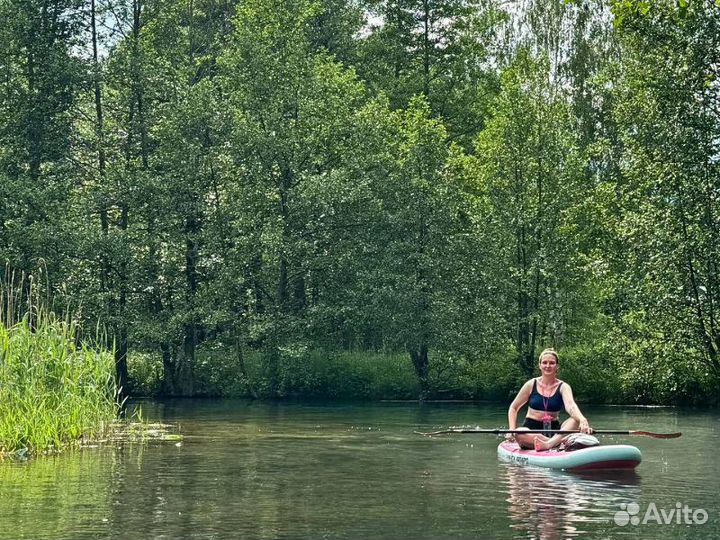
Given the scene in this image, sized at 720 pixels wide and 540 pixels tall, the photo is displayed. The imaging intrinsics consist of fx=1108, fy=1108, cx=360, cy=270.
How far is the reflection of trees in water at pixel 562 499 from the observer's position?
1112 centimetres

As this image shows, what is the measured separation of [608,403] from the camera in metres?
35.0

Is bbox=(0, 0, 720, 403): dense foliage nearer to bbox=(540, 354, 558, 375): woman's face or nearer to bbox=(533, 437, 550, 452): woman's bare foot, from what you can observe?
bbox=(533, 437, 550, 452): woman's bare foot

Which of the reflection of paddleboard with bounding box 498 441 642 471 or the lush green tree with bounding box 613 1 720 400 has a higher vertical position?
the lush green tree with bounding box 613 1 720 400

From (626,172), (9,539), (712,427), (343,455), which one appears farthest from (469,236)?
(9,539)

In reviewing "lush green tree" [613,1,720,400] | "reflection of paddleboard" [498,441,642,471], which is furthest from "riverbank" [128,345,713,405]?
"reflection of paddleboard" [498,441,642,471]

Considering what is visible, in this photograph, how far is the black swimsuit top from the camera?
1753cm

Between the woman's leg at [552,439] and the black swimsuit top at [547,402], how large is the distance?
0.30 m

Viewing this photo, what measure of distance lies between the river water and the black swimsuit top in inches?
44.3

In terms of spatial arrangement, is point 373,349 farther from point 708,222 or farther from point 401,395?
point 708,222

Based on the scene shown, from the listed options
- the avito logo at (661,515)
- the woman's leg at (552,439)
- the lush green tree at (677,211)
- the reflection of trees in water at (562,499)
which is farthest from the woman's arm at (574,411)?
the lush green tree at (677,211)

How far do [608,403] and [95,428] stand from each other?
19846 millimetres

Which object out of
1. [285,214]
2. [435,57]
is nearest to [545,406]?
[285,214]

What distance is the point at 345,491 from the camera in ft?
45.8

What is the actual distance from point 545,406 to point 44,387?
7995 millimetres
